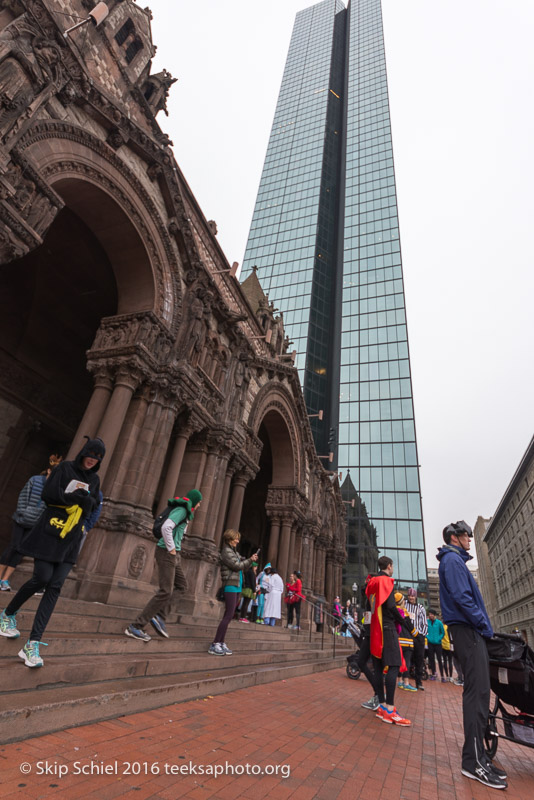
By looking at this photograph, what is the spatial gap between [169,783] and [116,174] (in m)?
10.7

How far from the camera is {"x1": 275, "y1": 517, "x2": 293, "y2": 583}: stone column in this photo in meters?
18.1

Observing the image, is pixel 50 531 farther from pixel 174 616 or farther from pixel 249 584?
pixel 249 584

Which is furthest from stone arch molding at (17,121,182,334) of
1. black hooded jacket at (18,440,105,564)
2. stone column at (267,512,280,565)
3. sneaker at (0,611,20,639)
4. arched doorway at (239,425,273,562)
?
arched doorway at (239,425,273,562)

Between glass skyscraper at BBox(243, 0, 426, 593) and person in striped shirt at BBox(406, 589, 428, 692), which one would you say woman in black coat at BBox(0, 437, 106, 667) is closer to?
person in striped shirt at BBox(406, 589, 428, 692)

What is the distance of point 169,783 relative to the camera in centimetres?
231

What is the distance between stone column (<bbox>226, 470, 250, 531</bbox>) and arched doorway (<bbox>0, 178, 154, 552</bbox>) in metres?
6.26

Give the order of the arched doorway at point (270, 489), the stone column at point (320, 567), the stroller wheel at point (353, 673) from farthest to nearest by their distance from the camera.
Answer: the stone column at point (320, 567) < the arched doorway at point (270, 489) < the stroller wheel at point (353, 673)

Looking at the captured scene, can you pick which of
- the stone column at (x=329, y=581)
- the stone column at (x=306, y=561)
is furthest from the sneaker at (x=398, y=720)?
the stone column at (x=329, y=581)

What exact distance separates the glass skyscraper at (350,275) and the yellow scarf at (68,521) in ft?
131

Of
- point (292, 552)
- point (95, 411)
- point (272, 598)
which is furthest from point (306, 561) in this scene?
point (95, 411)

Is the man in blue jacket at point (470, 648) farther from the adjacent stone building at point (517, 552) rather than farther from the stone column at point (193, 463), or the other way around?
the adjacent stone building at point (517, 552)

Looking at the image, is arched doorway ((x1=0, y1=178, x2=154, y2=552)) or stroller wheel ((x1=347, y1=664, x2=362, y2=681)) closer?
stroller wheel ((x1=347, y1=664, x2=362, y2=681))

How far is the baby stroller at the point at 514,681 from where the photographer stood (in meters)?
3.58

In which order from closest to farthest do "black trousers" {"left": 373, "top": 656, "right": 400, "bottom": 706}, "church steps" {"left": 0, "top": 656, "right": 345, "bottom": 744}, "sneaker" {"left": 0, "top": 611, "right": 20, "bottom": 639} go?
"church steps" {"left": 0, "top": 656, "right": 345, "bottom": 744}, "sneaker" {"left": 0, "top": 611, "right": 20, "bottom": 639}, "black trousers" {"left": 373, "top": 656, "right": 400, "bottom": 706}
